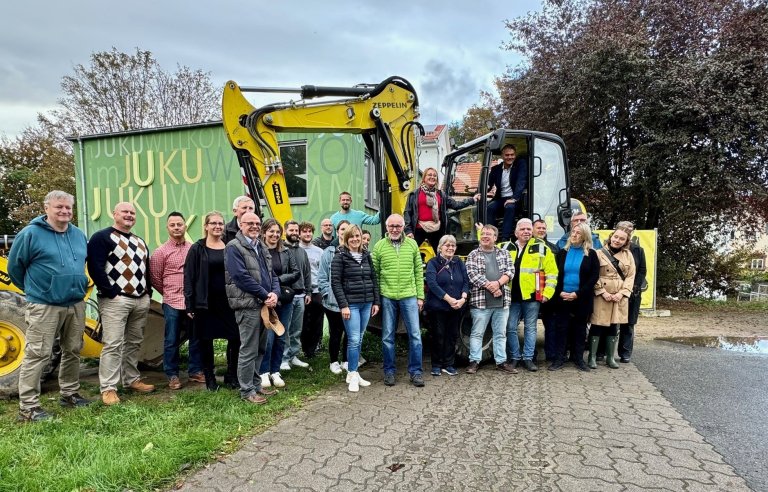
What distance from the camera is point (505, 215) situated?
642cm

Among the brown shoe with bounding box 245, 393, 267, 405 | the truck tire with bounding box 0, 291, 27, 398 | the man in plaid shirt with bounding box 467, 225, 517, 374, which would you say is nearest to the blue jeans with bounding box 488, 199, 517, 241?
the man in plaid shirt with bounding box 467, 225, 517, 374

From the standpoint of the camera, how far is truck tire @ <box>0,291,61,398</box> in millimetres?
4828

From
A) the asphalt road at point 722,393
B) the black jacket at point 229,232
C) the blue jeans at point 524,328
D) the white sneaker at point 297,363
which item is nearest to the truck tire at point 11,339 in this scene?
the black jacket at point 229,232

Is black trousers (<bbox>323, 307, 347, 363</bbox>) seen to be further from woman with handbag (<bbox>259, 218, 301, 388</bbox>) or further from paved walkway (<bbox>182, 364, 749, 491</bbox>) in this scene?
paved walkway (<bbox>182, 364, 749, 491</bbox>)

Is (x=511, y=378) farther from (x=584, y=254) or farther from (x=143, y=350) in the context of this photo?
(x=143, y=350)

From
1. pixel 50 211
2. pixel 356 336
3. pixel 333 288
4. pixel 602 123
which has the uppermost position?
pixel 602 123

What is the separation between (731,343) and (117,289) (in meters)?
9.17

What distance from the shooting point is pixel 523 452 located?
359cm

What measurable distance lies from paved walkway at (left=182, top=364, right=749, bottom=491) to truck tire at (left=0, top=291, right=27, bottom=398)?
2.91 m

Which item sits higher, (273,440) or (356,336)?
(356,336)

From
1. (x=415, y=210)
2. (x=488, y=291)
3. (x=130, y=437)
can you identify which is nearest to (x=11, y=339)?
(x=130, y=437)

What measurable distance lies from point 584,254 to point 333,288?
10.2ft

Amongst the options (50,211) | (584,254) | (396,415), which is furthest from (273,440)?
(584,254)

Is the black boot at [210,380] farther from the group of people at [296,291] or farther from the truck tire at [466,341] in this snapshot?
the truck tire at [466,341]
